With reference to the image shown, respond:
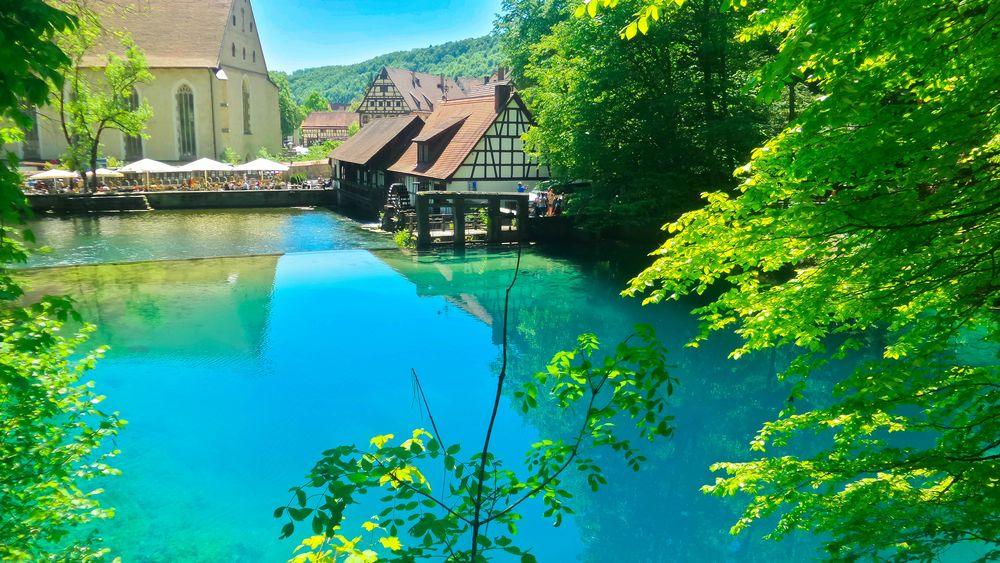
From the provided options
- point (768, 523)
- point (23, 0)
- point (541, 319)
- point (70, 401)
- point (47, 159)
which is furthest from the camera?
point (47, 159)

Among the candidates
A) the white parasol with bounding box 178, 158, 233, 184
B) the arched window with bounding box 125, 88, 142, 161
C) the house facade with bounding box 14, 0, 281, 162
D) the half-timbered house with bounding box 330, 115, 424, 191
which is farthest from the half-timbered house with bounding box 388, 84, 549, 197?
the arched window with bounding box 125, 88, 142, 161

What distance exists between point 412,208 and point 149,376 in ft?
57.3

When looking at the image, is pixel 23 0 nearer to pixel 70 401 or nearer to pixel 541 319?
pixel 70 401

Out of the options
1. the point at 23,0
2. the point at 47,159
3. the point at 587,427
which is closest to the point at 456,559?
the point at 587,427

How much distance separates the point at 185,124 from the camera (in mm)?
46906

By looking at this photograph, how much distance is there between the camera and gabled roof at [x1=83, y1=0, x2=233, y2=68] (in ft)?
150

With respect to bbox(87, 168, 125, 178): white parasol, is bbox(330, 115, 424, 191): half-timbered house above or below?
above

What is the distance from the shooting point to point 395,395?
12.4m

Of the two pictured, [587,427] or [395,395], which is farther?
[395,395]

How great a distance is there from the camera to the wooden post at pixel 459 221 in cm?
2542

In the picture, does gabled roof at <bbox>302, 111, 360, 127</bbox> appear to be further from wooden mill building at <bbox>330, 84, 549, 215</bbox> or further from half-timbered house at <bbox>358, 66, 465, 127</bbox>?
wooden mill building at <bbox>330, 84, 549, 215</bbox>

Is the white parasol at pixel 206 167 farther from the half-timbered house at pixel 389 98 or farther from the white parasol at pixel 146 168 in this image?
the half-timbered house at pixel 389 98

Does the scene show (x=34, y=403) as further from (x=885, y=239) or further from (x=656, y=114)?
(x=656, y=114)

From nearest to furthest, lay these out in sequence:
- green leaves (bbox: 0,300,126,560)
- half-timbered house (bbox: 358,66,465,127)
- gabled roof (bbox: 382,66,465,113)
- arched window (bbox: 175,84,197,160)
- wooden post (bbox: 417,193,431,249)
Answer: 1. green leaves (bbox: 0,300,126,560)
2. wooden post (bbox: 417,193,431,249)
3. arched window (bbox: 175,84,197,160)
4. half-timbered house (bbox: 358,66,465,127)
5. gabled roof (bbox: 382,66,465,113)
